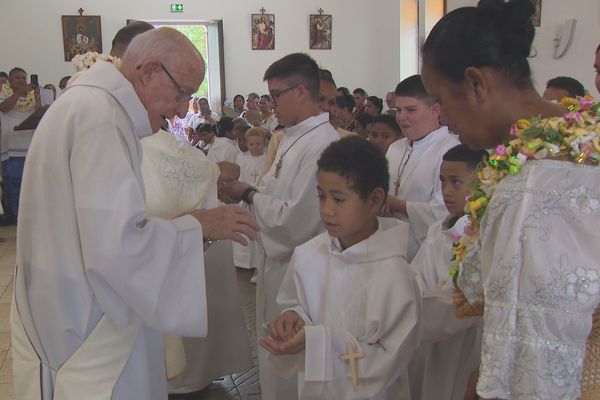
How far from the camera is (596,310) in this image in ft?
3.76

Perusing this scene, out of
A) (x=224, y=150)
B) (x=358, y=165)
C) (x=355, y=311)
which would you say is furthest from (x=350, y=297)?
(x=224, y=150)

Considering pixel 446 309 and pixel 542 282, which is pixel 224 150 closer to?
pixel 446 309

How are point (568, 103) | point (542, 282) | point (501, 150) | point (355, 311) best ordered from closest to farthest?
point (542, 282)
point (501, 150)
point (568, 103)
point (355, 311)

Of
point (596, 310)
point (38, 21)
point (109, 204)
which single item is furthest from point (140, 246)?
point (38, 21)

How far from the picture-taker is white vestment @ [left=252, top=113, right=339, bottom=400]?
3.04m

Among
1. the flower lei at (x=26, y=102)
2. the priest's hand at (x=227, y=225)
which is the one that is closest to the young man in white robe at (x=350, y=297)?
the priest's hand at (x=227, y=225)

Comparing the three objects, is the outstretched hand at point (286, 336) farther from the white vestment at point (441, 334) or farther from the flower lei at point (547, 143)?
the flower lei at point (547, 143)

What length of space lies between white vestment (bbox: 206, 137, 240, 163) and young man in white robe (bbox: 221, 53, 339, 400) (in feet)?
11.4

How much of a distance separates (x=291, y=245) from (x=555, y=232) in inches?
81.9

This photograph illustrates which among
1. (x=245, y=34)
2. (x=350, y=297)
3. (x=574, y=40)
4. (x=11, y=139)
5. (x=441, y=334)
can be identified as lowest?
(x=441, y=334)

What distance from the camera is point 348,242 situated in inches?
86.9

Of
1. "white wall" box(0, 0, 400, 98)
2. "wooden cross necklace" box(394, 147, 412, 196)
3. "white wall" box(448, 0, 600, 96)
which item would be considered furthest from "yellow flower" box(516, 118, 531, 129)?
"white wall" box(0, 0, 400, 98)

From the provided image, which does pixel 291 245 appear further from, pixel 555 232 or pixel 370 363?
pixel 555 232

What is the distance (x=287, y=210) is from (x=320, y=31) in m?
12.5
